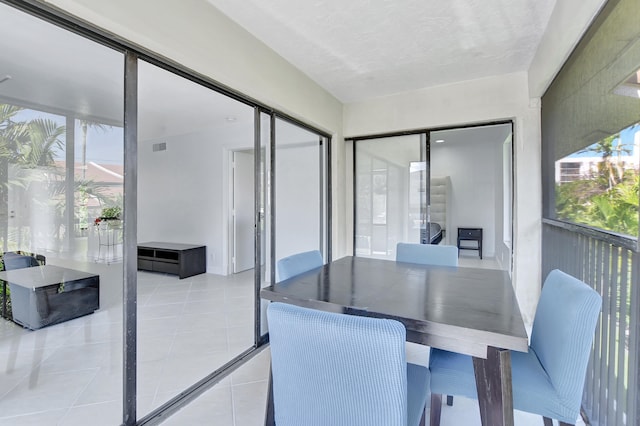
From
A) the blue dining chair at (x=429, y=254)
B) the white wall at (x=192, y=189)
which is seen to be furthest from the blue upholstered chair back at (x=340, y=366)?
the white wall at (x=192, y=189)

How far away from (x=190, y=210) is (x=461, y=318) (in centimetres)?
502

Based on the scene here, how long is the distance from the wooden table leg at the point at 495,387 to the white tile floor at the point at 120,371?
0.74 metres

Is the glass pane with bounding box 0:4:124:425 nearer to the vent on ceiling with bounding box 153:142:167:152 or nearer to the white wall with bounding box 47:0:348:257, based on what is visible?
the white wall with bounding box 47:0:348:257

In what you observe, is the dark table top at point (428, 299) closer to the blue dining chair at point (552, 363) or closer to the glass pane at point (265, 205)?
the blue dining chair at point (552, 363)

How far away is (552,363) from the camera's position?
1.24 metres

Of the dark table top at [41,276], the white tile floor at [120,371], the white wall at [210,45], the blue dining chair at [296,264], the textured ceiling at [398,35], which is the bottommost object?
the white tile floor at [120,371]

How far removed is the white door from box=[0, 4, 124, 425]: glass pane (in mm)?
2871

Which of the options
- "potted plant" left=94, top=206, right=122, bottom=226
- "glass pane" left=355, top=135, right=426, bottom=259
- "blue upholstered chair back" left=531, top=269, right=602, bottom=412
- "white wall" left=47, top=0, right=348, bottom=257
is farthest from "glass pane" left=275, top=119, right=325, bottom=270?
"blue upholstered chair back" left=531, top=269, right=602, bottom=412

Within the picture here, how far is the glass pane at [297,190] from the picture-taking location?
3062 millimetres

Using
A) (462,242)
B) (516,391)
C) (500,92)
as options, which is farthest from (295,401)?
(462,242)

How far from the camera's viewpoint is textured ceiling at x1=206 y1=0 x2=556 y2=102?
2.02 m

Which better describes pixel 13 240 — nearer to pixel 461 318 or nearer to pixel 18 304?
pixel 18 304

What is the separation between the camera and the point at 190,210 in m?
5.23

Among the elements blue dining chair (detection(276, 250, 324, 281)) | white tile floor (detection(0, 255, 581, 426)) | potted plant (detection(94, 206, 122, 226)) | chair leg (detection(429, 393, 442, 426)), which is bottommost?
white tile floor (detection(0, 255, 581, 426))
